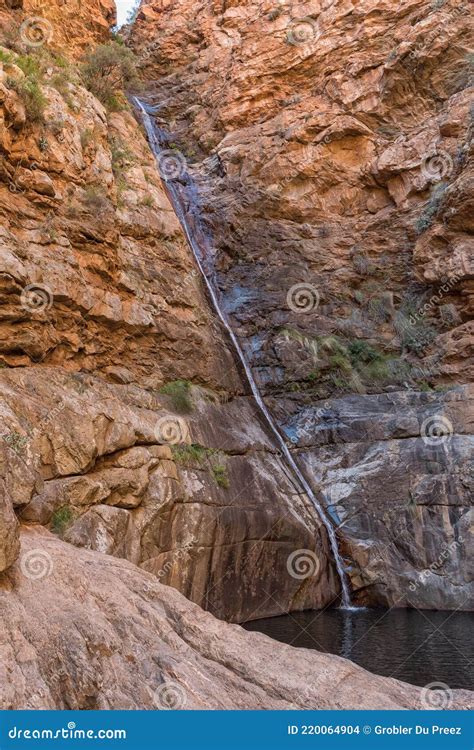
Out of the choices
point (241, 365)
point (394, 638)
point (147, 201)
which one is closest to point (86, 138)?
point (147, 201)

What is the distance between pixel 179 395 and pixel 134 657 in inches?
366

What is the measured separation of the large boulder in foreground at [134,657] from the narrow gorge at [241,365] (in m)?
0.03

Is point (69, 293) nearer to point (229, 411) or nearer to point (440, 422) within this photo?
point (229, 411)

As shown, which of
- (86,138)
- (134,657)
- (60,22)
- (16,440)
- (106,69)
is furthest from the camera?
(60,22)

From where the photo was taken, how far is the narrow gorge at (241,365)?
251 inches

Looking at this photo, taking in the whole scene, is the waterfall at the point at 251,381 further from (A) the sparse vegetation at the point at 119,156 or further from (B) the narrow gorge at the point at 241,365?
(A) the sparse vegetation at the point at 119,156

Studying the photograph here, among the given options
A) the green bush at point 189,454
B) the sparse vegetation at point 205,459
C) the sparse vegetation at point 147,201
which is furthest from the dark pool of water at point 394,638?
the sparse vegetation at point 147,201

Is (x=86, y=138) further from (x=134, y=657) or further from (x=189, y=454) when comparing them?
(x=134, y=657)

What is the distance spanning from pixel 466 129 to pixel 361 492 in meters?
14.1

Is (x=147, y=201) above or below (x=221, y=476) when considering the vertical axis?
above

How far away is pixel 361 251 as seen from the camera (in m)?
23.0

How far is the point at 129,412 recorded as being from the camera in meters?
12.5

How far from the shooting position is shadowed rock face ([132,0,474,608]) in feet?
50.7

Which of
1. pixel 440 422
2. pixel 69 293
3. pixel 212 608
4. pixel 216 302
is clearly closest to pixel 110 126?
pixel 216 302
